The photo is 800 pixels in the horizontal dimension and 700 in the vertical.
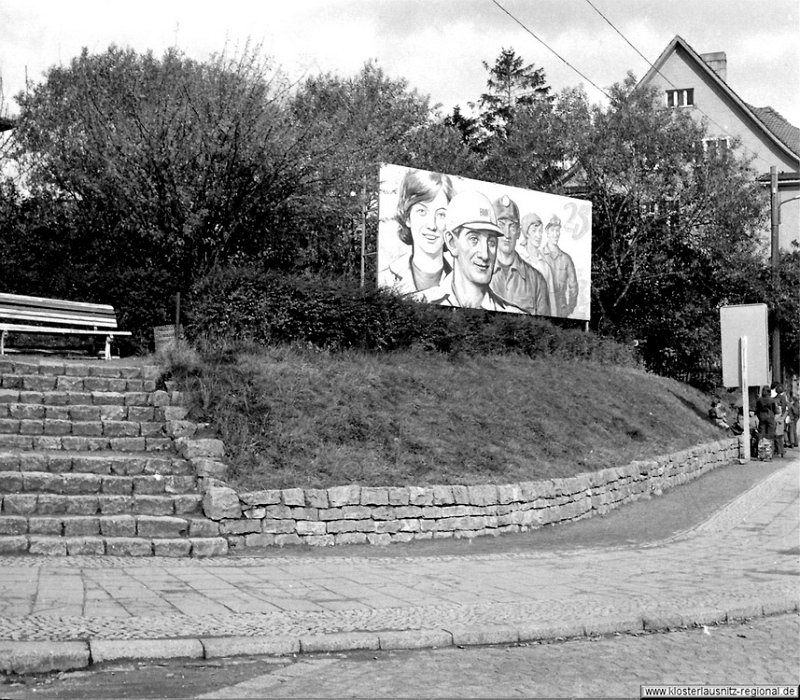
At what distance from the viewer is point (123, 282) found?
57.5ft

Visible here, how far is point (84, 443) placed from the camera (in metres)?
11.6

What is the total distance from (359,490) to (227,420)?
210 centimetres

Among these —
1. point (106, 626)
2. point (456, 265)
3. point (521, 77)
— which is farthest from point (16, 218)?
point (521, 77)

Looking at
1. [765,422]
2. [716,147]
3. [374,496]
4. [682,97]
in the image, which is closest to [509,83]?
[682,97]

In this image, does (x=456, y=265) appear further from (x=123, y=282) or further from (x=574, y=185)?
(x=574, y=185)

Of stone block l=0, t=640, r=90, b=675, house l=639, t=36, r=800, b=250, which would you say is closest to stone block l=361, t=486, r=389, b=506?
stone block l=0, t=640, r=90, b=675

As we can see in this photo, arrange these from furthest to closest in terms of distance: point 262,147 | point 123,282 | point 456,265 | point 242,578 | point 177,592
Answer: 1. point 456,265
2. point 262,147
3. point 123,282
4. point 242,578
5. point 177,592

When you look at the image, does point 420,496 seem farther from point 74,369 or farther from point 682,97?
point 682,97

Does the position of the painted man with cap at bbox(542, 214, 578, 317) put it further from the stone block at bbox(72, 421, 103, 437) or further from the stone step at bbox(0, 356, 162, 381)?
the stone block at bbox(72, 421, 103, 437)

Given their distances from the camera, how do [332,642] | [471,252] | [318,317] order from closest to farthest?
[332,642], [318,317], [471,252]

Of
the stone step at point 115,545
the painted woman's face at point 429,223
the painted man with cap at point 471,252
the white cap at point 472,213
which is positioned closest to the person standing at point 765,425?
the painted man with cap at point 471,252

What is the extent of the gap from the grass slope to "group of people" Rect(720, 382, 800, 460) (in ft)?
13.7

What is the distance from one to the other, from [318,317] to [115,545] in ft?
23.3

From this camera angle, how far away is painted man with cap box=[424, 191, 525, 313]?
21.1m
